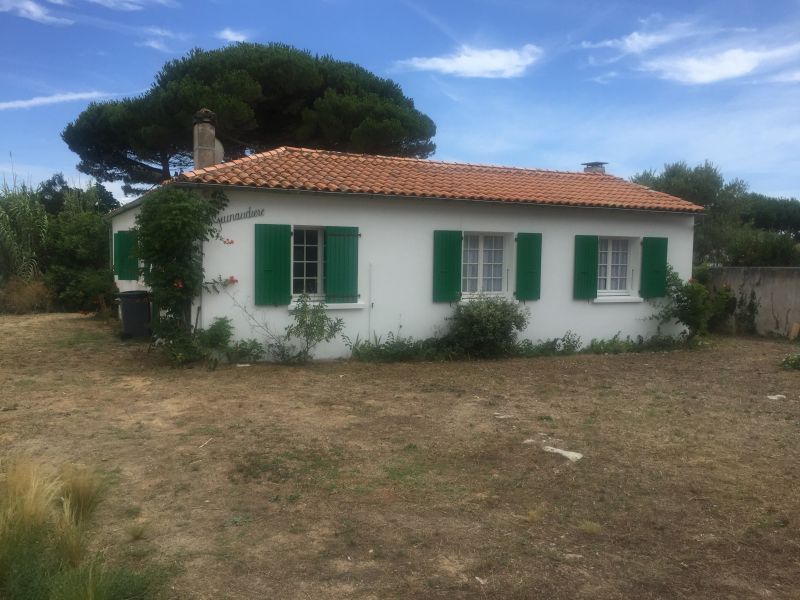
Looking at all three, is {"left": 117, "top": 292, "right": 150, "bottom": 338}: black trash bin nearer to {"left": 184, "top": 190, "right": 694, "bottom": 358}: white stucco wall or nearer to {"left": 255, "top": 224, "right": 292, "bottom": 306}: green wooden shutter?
{"left": 184, "top": 190, "right": 694, "bottom": 358}: white stucco wall

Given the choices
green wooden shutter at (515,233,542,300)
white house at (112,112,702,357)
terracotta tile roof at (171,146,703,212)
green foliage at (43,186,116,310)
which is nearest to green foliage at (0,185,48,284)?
green foliage at (43,186,116,310)

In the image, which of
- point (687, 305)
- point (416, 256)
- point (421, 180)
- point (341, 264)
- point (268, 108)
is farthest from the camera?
point (268, 108)

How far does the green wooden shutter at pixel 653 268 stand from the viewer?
1380cm

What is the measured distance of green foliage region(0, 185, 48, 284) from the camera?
19500mm

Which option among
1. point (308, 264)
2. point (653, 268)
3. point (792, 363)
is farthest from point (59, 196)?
point (792, 363)

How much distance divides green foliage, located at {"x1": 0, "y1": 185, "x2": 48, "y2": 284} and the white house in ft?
22.4

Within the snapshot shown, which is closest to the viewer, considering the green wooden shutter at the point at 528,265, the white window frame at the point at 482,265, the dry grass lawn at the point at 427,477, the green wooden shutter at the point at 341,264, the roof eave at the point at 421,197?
the dry grass lawn at the point at 427,477

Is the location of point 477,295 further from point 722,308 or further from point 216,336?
point 722,308

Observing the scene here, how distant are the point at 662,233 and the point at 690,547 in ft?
35.8

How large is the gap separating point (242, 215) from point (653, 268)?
Result: 830cm

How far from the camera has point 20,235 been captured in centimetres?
2000

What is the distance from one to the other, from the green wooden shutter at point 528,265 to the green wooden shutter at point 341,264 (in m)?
3.18

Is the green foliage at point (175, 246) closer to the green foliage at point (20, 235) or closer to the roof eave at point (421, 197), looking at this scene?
the roof eave at point (421, 197)

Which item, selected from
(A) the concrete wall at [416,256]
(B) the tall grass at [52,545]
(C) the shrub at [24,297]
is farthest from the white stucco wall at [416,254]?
(C) the shrub at [24,297]
